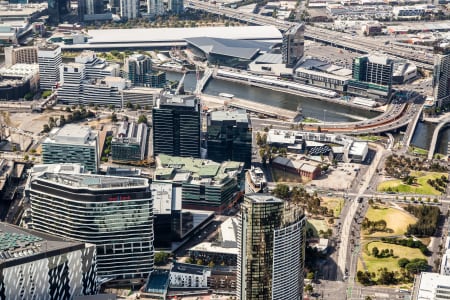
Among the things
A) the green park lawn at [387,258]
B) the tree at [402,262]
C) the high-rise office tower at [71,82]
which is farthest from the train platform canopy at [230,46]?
the tree at [402,262]

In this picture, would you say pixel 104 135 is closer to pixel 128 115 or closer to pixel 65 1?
pixel 128 115

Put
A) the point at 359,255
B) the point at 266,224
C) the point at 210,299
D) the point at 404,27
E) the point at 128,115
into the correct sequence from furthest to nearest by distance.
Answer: the point at 404,27 < the point at 128,115 < the point at 359,255 < the point at 210,299 < the point at 266,224

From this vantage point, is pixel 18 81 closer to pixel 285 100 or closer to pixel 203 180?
pixel 285 100

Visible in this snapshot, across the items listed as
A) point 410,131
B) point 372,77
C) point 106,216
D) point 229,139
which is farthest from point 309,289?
point 372,77

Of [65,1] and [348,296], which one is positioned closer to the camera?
[348,296]

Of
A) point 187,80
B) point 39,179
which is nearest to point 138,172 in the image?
point 39,179

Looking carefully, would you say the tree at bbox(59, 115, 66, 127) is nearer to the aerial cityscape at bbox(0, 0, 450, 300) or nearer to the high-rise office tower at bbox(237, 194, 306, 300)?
the aerial cityscape at bbox(0, 0, 450, 300)
